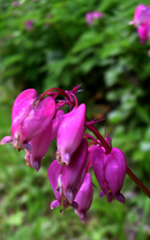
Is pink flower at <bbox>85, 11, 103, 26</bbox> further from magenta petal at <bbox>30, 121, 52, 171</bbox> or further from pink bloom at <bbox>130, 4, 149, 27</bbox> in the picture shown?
magenta petal at <bbox>30, 121, 52, 171</bbox>

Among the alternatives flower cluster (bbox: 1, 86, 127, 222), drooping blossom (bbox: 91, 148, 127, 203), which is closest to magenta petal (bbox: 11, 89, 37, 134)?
flower cluster (bbox: 1, 86, 127, 222)

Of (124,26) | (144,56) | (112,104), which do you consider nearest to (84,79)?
(112,104)

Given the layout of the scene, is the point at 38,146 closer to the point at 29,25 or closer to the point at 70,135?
the point at 70,135

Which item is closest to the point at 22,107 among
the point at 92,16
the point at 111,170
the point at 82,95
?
the point at 111,170

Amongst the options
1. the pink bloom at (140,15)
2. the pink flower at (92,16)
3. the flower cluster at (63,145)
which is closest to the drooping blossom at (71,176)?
the flower cluster at (63,145)

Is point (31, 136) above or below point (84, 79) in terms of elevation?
above

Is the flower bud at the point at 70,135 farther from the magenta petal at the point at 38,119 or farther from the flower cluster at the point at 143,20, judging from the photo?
the flower cluster at the point at 143,20

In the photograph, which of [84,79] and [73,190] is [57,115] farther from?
[84,79]
